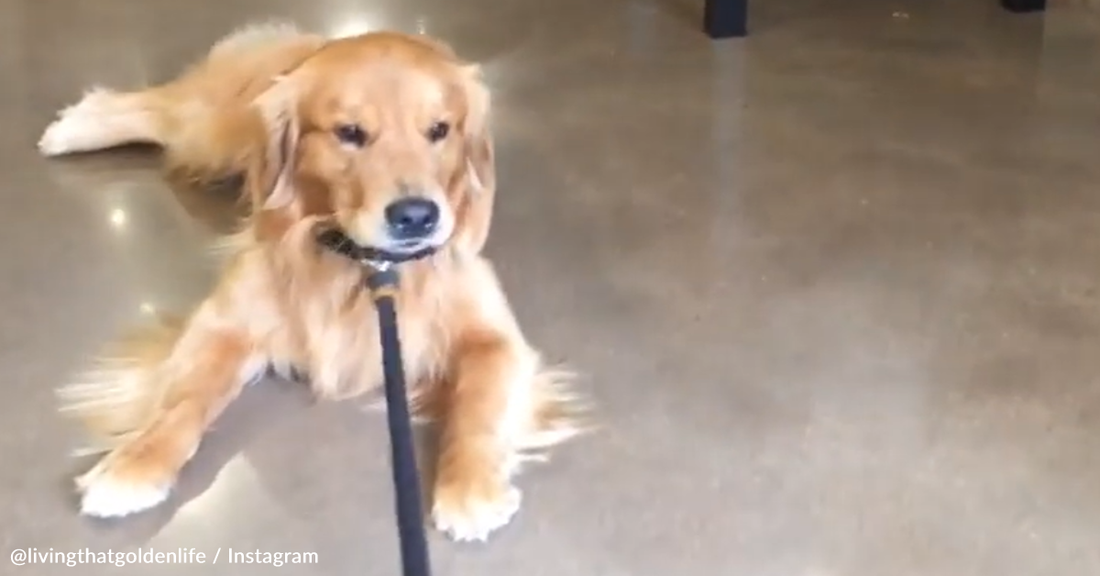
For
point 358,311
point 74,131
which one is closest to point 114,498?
point 358,311

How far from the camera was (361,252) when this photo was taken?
1.71m

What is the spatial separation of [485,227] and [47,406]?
61cm

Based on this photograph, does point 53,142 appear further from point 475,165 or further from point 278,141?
point 475,165

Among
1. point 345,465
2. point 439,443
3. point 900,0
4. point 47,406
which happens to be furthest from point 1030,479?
point 900,0

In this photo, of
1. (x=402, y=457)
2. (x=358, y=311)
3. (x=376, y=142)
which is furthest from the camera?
(x=358, y=311)

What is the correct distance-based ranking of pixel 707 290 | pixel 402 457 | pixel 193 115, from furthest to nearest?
pixel 193 115, pixel 707 290, pixel 402 457

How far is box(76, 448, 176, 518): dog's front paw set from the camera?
1.56m

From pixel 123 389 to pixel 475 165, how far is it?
0.54 meters

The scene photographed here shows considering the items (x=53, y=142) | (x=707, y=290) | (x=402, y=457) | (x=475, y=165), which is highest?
(x=475, y=165)

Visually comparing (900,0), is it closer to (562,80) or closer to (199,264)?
(562,80)

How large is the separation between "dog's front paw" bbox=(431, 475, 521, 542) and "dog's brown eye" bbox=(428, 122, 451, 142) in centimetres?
41

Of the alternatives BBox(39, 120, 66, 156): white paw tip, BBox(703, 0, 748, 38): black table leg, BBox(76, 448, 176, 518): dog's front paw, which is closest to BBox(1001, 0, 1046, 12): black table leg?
BBox(703, 0, 748, 38): black table leg

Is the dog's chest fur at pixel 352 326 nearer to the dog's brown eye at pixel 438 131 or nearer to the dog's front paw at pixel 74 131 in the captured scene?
the dog's brown eye at pixel 438 131

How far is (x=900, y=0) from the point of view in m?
3.48
